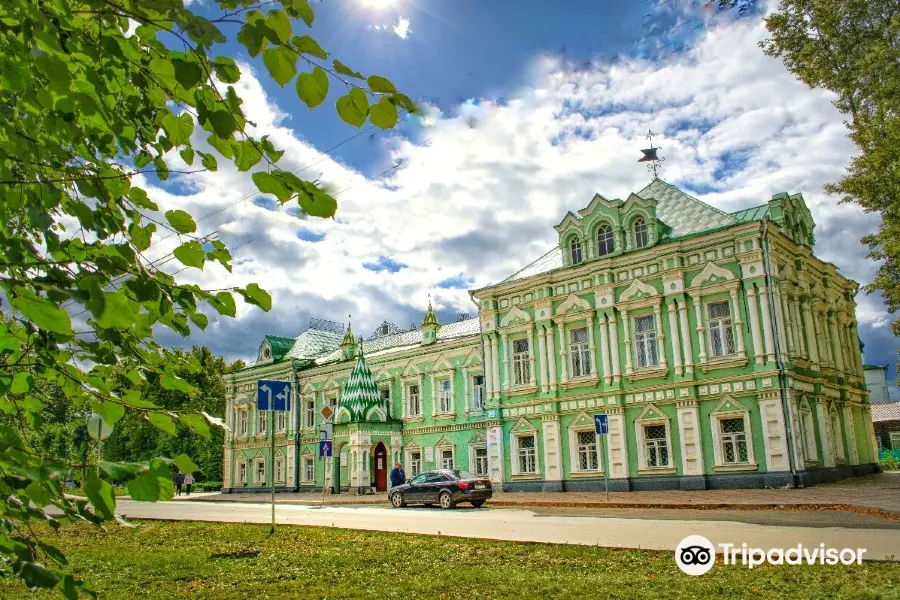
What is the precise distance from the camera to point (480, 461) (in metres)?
33.0

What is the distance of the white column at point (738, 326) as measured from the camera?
80.1 feet

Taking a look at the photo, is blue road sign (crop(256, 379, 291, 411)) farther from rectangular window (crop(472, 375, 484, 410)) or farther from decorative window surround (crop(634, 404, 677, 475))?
rectangular window (crop(472, 375, 484, 410))

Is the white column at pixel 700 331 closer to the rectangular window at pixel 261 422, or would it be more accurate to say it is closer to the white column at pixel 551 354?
the white column at pixel 551 354

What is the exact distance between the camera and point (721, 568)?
8281 mm

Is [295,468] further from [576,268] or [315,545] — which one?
[315,545]

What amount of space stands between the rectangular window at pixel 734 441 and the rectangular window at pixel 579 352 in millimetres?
5813

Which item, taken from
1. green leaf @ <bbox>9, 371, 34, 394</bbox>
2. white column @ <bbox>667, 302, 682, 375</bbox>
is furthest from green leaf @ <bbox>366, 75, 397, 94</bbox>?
white column @ <bbox>667, 302, 682, 375</bbox>

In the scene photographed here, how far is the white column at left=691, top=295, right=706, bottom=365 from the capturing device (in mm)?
25203

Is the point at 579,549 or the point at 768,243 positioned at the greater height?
the point at 768,243

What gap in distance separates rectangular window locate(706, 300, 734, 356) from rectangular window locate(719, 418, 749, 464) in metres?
2.50

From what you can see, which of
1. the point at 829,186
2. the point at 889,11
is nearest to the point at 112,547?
the point at 829,186

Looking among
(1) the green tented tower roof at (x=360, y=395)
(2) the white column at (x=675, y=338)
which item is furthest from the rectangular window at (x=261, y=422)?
(2) the white column at (x=675, y=338)

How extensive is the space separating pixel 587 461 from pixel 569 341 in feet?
16.2

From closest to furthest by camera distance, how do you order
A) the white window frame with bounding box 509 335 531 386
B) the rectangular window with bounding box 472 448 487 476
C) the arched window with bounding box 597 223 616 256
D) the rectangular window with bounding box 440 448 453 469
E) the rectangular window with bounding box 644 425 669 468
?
1. the rectangular window with bounding box 644 425 669 468
2. the arched window with bounding box 597 223 616 256
3. the white window frame with bounding box 509 335 531 386
4. the rectangular window with bounding box 472 448 487 476
5. the rectangular window with bounding box 440 448 453 469
